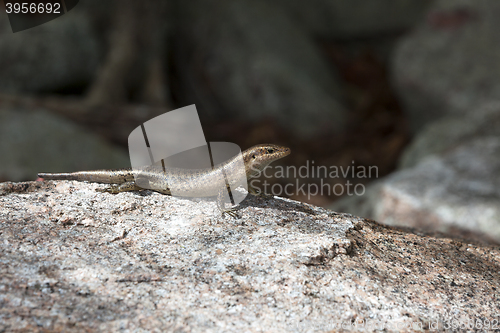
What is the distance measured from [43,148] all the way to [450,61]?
10510 mm

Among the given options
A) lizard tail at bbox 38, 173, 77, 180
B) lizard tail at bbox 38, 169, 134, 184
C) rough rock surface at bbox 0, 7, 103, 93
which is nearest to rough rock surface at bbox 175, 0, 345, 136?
rough rock surface at bbox 0, 7, 103, 93

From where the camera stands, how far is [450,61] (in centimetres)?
1045

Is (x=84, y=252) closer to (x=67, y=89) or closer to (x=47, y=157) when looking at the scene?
(x=47, y=157)

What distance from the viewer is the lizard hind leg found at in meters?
3.95

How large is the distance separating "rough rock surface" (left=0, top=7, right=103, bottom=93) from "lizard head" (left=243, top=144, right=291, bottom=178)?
346 inches

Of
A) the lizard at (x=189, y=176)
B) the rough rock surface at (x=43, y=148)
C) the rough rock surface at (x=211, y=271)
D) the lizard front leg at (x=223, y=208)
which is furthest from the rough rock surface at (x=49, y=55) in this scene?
the lizard front leg at (x=223, y=208)

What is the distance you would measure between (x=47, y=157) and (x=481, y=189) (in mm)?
8341

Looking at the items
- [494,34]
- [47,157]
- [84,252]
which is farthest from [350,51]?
[84,252]

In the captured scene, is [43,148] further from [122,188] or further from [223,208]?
[223,208]

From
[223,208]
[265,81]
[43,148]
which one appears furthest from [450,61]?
[43,148]

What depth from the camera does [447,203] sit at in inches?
231

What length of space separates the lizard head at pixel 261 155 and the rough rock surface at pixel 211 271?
0.73m

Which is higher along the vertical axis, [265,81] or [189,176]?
[265,81]

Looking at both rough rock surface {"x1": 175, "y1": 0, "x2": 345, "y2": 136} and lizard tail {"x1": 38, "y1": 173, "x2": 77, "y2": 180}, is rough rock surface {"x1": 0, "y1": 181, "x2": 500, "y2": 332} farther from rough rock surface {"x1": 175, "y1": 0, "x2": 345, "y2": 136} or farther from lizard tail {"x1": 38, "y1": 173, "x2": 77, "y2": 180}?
rough rock surface {"x1": 175, "y1": 0, "x2": 345, "y2": 136}
